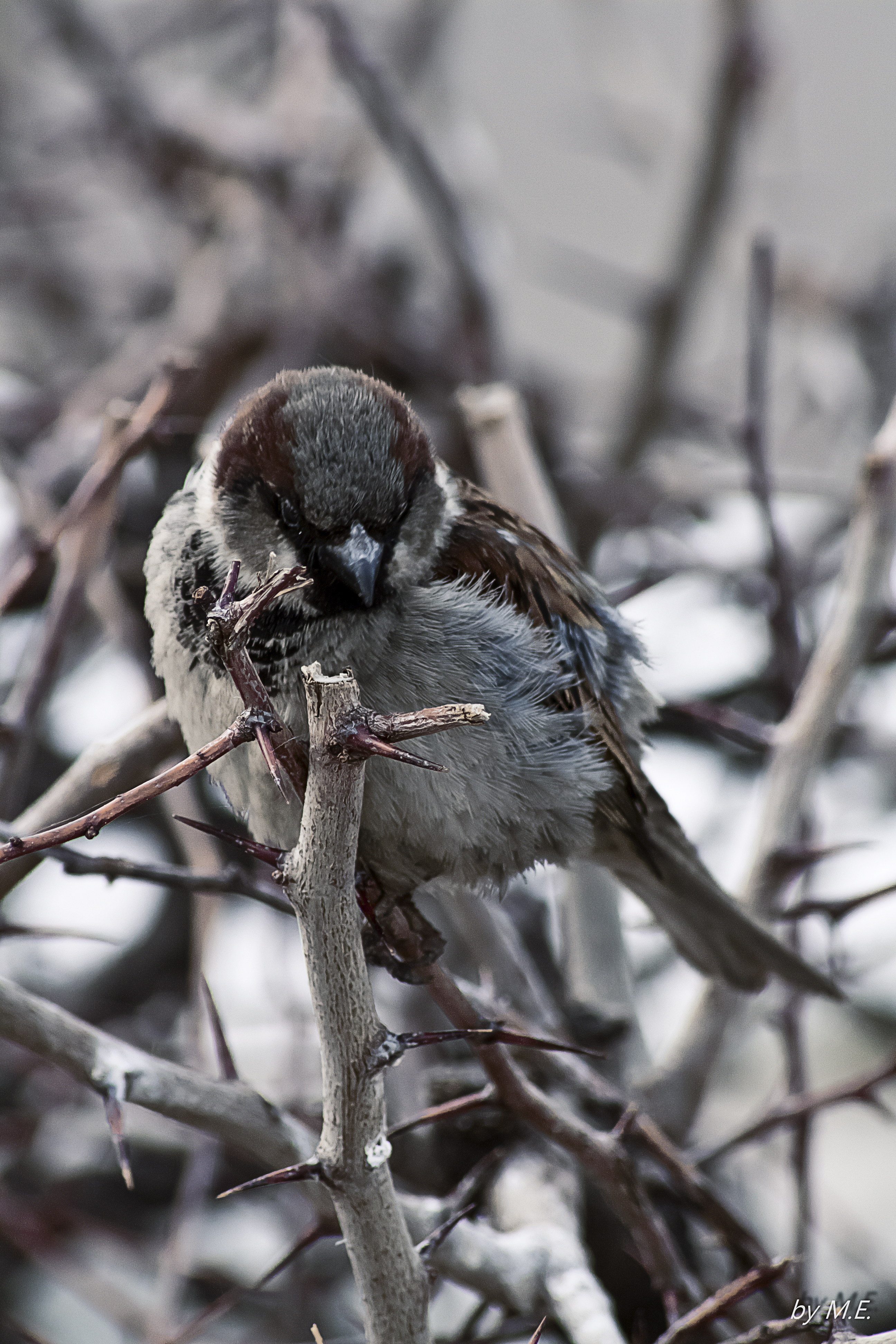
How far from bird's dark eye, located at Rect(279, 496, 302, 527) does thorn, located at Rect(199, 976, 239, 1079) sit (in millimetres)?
610

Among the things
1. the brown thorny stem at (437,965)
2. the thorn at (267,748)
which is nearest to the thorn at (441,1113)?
the brown thorny stem at (437,965)

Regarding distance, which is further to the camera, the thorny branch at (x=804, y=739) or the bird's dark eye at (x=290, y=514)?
the thorny branch at (x=804, y=739)

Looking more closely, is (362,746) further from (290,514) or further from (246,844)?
(290,514)

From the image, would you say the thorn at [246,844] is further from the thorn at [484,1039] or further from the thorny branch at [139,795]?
the thorn at [484,1039]

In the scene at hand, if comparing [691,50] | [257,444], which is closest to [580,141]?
[691,50]

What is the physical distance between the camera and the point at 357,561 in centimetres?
159

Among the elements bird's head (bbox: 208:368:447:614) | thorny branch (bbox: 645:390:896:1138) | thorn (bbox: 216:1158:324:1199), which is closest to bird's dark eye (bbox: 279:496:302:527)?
bird's head (bbox: 208:368:447:614)

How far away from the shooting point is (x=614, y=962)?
7.59 ft

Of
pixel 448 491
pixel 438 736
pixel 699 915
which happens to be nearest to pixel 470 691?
pixel 438 736

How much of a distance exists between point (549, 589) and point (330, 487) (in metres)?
0.47

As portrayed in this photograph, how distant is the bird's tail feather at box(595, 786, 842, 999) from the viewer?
2021mm

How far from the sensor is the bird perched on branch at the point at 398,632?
1637mm

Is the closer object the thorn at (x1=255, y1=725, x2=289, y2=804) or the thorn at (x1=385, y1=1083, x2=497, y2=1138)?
the thorn at (x1=255, y1=725, x2=289, y2=804)

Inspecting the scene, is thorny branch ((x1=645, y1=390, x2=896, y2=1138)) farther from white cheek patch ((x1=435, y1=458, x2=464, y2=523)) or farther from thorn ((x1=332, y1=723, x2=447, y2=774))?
thorn ((x1=332, y1=723, x2=447, y2=774))
